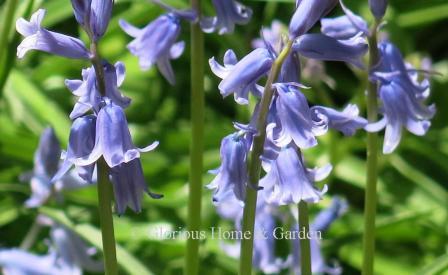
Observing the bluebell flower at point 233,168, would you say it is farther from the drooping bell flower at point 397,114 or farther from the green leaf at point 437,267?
the green leaf at point 437,267

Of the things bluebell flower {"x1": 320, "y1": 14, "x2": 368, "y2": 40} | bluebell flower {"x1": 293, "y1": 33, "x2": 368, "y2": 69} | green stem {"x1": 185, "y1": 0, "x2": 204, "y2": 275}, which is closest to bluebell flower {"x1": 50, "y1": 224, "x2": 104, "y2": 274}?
green stem {"x1": 185, "y1": 0, "x2": 204, "y2": 275}

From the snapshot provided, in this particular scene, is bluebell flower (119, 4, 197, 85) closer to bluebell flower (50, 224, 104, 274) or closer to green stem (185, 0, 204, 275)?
green stem (185, 0, 204, 275)

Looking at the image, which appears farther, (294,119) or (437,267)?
(437,267)

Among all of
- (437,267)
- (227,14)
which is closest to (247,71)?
(227,14)

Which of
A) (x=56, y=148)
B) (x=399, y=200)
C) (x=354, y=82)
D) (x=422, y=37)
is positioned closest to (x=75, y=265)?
(x=56, y=148)

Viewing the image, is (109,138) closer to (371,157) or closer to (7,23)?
(371,157)

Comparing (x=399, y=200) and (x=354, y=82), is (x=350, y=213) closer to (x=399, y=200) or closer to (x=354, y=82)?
(x=399, y=200)

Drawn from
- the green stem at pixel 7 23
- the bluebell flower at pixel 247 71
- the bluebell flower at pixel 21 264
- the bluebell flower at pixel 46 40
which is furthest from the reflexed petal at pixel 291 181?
the green stem at pixel 7 23
